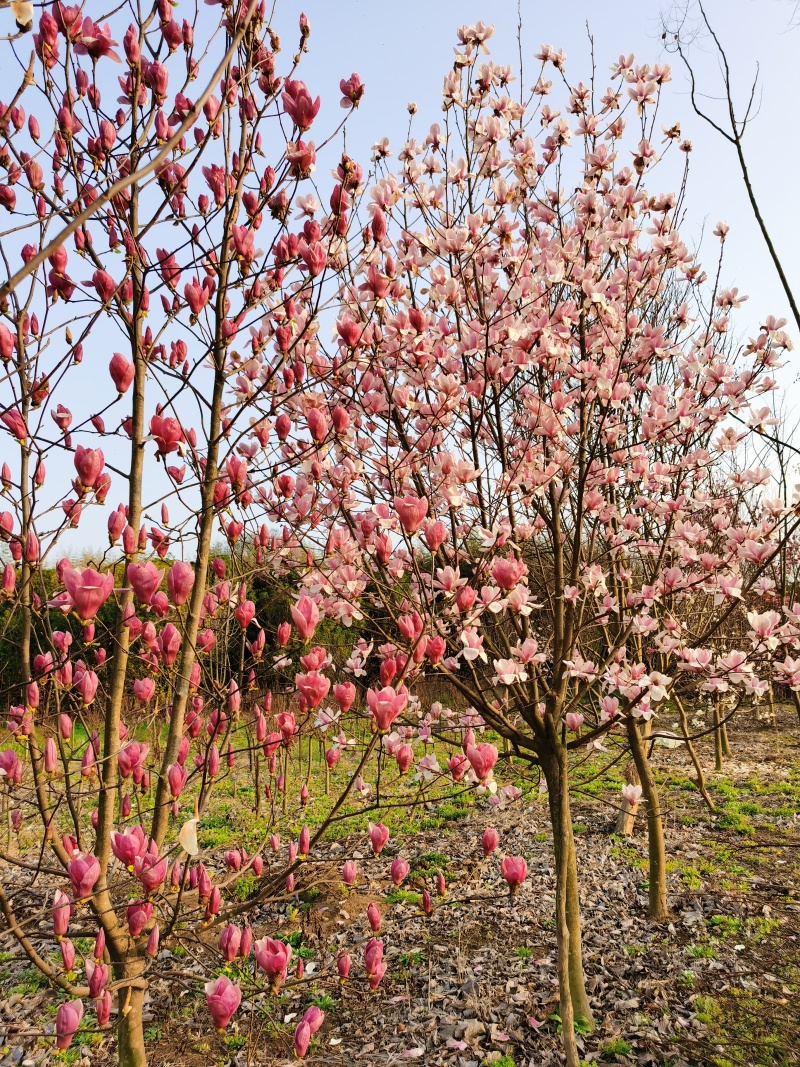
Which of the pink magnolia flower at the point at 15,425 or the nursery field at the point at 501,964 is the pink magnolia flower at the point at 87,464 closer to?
the pink magnolia flower at the point at 15,425

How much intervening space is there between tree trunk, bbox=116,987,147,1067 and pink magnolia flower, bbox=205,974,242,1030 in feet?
1.59

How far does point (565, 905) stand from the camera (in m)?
2.89

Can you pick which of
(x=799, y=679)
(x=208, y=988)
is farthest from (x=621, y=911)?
(x=208, y=988)

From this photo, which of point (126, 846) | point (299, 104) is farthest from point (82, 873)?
point (299, 104)

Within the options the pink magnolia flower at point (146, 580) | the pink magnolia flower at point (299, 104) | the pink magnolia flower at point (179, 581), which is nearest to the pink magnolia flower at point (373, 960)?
the pink magnolia flower at point (179, 581)

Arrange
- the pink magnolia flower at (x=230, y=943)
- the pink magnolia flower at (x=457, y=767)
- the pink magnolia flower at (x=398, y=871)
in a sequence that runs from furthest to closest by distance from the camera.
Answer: the pink magnolia flower at (x=398, y=871) < the pink magnolia flower at (x=457, y=767) < the pink magnolia flower at (x=230, y=943)

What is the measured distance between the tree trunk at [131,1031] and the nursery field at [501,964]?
12 centimetres

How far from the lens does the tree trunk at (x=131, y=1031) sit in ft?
6.41

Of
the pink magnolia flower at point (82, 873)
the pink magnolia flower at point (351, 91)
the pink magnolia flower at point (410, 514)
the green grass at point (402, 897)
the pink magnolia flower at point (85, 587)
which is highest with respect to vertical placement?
the pink magnolia flower at point (351, 91)

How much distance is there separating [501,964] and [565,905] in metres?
1.46

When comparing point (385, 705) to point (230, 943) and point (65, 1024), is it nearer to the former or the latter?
point (230, 943)

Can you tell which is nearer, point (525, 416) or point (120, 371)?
point (120, 371)

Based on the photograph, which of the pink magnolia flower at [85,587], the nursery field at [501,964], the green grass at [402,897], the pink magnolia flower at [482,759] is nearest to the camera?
the pink magnolia flower at [85,587]

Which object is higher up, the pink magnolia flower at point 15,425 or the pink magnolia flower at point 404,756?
the pink magnolia flower at point 15,425
